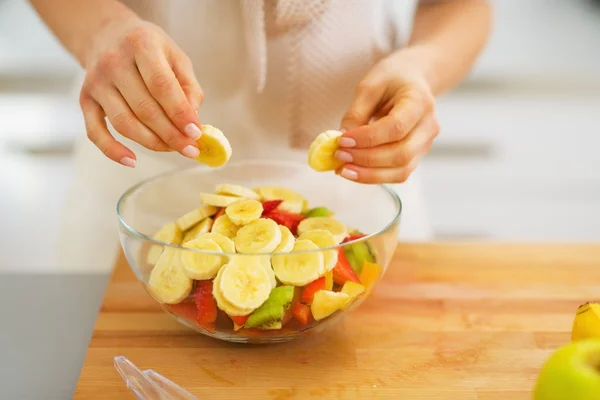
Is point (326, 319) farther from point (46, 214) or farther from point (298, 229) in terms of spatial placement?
point (46, 214)

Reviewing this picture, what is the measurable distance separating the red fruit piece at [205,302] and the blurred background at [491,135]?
6.22ft

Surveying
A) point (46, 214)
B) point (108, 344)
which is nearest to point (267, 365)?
point (108, 344)

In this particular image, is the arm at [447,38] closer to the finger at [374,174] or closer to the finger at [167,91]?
the finger at [374,174]

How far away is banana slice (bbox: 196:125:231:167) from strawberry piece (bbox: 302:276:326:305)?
A: 0.22m

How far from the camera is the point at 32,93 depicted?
8.35ft

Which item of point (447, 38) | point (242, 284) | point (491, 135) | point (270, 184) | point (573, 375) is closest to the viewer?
point (573, 375)

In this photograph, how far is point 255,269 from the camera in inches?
29.6

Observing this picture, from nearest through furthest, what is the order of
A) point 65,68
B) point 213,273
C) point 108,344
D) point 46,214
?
point 213,273 → point 108,344 → point 65,68 → point 46,214

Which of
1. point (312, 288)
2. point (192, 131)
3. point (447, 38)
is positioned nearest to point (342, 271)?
point (312, 288)

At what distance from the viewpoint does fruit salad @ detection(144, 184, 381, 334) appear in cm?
75

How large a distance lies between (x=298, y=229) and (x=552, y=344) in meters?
0.37

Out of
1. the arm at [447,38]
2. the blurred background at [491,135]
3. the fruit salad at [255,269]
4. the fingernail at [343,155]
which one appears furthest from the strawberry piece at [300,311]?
the blurred background at [491,135]

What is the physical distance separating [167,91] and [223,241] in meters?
0.19

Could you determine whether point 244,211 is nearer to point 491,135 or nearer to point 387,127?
point 387,127
